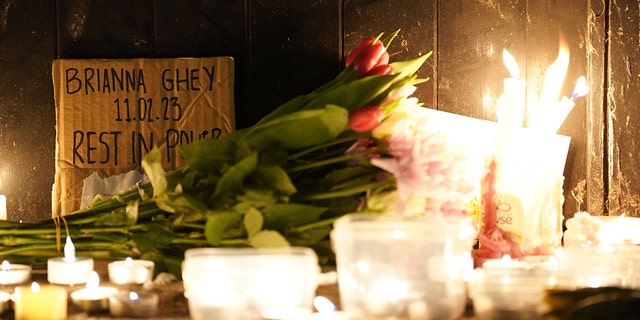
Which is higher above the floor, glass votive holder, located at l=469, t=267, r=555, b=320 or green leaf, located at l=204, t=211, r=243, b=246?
green leaf, located at l=204, t=211, r=243, b=246

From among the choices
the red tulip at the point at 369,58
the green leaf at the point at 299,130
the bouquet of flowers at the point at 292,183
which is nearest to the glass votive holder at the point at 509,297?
the bouquet of flowers at the point at 292,183

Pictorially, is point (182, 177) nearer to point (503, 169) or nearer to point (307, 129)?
point (307, 129)

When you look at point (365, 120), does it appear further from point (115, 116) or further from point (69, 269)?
point (115, 116)

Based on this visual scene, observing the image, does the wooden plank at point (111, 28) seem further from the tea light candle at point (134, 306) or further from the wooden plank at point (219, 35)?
the tea light candle at point (134, 306)

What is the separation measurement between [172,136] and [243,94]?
160 millimetres

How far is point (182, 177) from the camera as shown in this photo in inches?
39.0

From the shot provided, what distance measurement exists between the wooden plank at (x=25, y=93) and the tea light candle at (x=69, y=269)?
1.94 ft

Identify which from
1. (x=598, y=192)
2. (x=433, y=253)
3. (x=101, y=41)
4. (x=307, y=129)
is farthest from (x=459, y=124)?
(x=101, y=41)

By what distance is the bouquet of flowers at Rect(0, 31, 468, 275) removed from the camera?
860mm

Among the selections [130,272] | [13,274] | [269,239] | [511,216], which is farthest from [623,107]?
[13,274]

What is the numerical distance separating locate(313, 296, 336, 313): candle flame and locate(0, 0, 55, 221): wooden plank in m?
0.88

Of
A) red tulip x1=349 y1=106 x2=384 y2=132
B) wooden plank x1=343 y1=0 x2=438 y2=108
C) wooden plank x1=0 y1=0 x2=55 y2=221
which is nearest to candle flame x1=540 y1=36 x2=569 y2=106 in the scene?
wooden plank x1=343 y1=0 x2=438 y2=108

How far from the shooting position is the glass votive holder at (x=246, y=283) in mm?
712

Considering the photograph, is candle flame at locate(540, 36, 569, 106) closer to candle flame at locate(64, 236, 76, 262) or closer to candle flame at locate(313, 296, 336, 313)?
candle flame at locate(313, 296, 336, 313)
